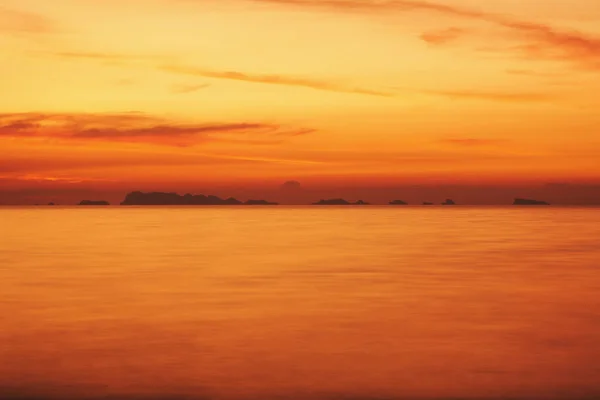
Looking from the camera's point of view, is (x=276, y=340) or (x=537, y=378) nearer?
(x=537, y=378)

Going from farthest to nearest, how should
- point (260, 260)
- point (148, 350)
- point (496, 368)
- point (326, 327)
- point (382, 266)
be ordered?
point (260, 260)
point (382, 266)
point (326, 327)
point (148, 350)
point (496, 368)

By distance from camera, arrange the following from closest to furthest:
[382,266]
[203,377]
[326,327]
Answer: [203,377] → [326,327] → [382,266]

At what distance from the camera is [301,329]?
19.5 m

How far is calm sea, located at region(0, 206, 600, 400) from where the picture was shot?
13875mm

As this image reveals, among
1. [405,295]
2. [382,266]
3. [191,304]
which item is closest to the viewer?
[191,304]

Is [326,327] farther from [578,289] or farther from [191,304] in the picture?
[578,289]

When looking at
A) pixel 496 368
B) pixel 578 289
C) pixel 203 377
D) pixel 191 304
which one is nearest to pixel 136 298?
pixel 191 304

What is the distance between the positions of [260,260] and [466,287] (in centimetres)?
1296

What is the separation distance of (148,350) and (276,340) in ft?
9.71

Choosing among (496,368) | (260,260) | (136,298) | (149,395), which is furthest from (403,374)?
(260,260)

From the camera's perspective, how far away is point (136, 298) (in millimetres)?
24625

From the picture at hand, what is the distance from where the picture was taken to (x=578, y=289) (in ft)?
90.8

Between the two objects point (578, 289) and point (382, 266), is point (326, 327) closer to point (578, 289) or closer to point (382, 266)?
point (578, 289)

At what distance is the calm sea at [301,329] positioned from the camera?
13875mm
